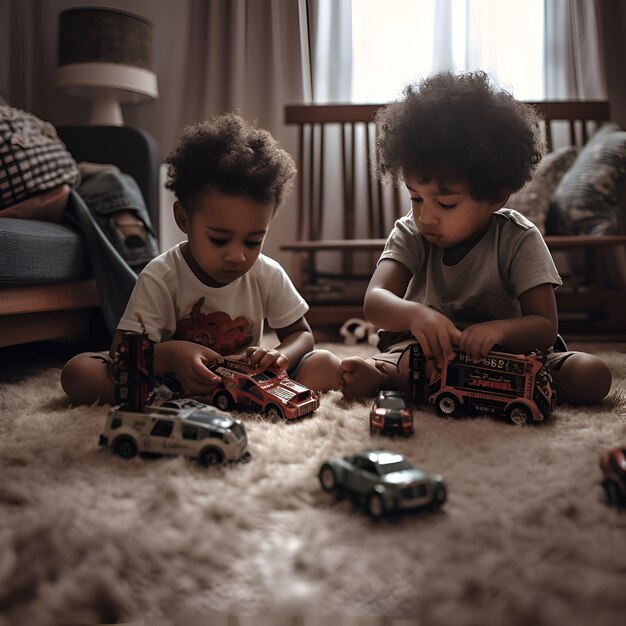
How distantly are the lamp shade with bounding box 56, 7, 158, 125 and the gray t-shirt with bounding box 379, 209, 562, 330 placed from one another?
4.75 ft

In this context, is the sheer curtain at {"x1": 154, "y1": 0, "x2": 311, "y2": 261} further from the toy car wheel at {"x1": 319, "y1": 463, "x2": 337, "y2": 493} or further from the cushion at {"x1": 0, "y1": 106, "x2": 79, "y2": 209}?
→ the toy car wheel at {"x1": 319, "y1": 463, "x2": 337, "y2": 493}

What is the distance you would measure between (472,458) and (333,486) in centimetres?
21

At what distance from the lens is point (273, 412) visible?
3.14 feet

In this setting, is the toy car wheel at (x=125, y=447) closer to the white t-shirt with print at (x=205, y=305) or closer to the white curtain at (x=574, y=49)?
the white t-shirt with print at (x=205, y=305)

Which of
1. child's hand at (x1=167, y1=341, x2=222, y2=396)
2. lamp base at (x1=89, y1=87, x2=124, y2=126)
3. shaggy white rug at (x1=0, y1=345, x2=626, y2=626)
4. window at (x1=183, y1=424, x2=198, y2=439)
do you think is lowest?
shaggy white rug at (x1=0, y1=345, x2=626, y2=626)

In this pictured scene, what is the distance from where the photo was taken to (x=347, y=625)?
0.45 metres

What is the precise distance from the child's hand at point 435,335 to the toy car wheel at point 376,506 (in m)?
0.42

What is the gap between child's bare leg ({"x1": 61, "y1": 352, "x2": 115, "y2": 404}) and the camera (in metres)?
1.05

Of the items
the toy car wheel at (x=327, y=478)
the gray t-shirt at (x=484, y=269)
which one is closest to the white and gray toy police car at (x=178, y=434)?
the toy car wheel at (x=327, y=478)

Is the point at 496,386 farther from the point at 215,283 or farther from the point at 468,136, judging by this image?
the point at 215,283

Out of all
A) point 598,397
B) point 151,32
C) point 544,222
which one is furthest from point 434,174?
point 151,32

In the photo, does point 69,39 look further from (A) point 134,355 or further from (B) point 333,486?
(B) point 333,486

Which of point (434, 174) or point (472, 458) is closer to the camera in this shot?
point (472, 458)

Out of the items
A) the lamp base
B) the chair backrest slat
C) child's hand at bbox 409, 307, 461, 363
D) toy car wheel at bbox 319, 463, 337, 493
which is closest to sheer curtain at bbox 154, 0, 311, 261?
the chair backrest slat
